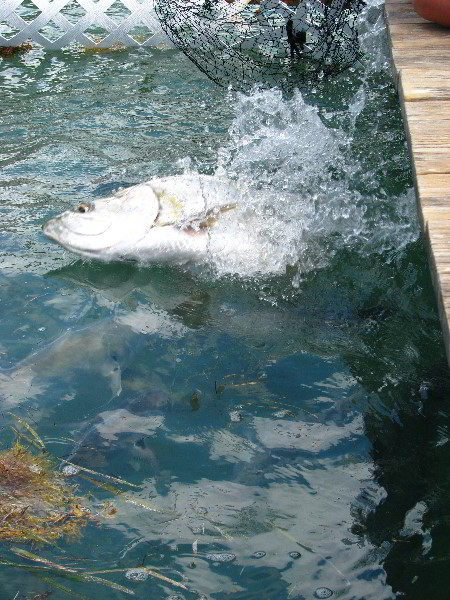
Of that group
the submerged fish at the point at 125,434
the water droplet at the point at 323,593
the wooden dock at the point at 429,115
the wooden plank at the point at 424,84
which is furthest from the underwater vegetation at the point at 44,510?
the wooden plank at the point at 424,84

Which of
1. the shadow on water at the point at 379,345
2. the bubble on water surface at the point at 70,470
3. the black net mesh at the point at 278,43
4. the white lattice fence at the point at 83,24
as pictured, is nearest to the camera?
the shadow on water at the point at 379,345

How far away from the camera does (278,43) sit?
8.46 metres

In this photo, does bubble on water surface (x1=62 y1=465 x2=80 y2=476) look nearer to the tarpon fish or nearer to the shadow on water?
the shadow on water

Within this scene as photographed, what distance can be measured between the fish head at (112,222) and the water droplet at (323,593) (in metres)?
2.57

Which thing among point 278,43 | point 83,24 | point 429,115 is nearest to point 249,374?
point 429,115

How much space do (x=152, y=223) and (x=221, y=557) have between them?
91.9 inches

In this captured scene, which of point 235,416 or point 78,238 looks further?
point 78,238

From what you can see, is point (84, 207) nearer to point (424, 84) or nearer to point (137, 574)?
point (424, 84)

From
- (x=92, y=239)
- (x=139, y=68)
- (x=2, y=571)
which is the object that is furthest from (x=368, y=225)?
(x=139, y=68)

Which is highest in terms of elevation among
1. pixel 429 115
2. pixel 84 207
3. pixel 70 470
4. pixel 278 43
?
pixel 429 115

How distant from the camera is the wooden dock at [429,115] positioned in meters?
3.50

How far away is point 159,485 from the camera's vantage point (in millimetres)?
3451

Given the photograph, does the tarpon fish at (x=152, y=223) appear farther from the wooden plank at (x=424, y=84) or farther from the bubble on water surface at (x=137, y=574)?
the bubble on water surface at (x=137, y=574)

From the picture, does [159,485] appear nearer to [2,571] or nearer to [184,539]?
[184,539]
